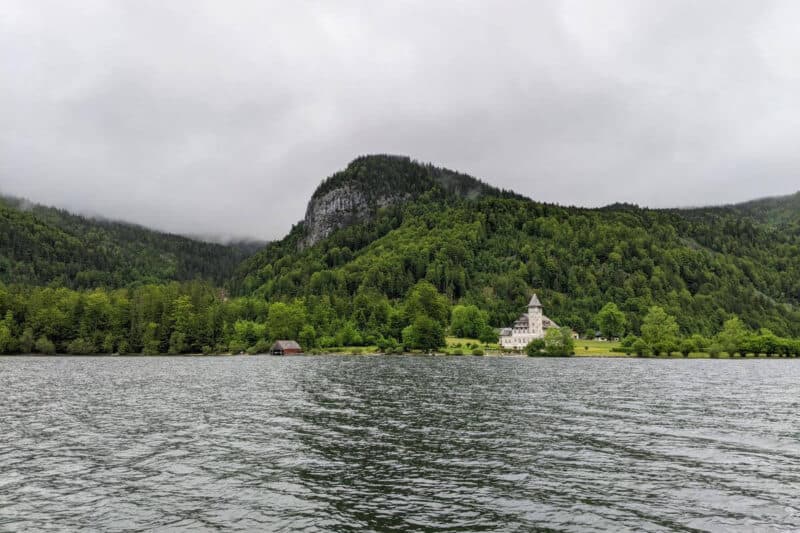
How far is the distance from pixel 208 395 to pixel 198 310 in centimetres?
14593

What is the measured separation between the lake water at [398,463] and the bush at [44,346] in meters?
137

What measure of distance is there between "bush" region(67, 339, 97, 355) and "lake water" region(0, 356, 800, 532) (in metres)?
136

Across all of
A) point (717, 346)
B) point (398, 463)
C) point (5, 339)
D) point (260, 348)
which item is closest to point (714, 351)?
point (717, 346)

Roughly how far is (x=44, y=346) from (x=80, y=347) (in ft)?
33.0

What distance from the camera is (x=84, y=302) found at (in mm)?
187500

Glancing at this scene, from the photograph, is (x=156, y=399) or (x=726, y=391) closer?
(x=156, y=399)

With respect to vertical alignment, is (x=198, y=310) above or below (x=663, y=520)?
above

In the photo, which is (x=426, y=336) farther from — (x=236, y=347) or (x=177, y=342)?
(x=177, y=342)

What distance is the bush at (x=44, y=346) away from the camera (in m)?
176

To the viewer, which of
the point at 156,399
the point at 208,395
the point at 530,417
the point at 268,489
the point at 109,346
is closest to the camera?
the point at 268,489

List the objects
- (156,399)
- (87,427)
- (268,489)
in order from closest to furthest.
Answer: (268,489) < (87,427) < (156,399)

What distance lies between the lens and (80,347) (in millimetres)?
180875

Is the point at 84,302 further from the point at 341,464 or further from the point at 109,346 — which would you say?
the point at 341,464

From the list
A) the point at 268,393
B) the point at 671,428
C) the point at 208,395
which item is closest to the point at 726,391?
the point at 671,428
